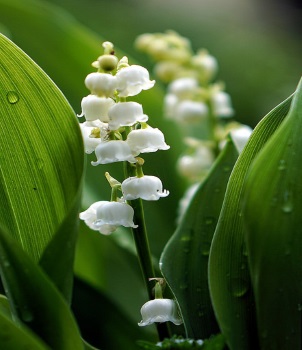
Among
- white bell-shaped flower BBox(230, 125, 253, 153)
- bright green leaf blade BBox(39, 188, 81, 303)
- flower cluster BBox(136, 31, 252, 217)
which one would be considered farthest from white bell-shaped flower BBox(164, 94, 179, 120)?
bright green leaf blade BBox(39, 188, 81, 303)

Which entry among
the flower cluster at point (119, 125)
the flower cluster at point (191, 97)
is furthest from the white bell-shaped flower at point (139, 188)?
the flower cluster at point (191, 97)

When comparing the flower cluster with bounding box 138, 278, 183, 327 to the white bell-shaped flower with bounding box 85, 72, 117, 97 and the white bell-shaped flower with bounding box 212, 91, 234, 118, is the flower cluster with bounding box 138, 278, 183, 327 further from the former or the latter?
the white bell-shaped flower with bounding box 212, 91, 234, 118

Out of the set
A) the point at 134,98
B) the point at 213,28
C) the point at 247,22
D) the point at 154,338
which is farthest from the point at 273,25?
the point at 154,338

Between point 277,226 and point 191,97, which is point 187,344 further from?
point 191,97

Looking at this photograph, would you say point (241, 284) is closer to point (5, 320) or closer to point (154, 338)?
point (5, 320)

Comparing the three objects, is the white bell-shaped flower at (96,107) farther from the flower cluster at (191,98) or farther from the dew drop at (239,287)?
the flower cluster at (191,98)

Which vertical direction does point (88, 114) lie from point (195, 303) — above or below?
above

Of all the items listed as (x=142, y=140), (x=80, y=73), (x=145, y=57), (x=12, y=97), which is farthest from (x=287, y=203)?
(x=145, y=57)
